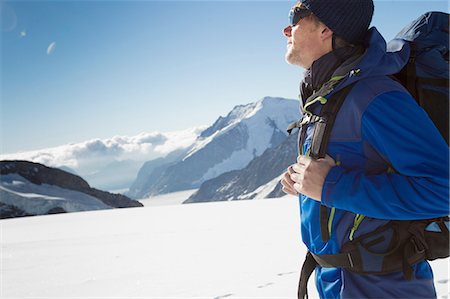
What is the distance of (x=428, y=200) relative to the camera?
1.48 metres

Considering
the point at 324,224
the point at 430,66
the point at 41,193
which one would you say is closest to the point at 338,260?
the point at 324,224

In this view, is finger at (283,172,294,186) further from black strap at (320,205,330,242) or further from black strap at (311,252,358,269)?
black strap at (311,252,358,269)

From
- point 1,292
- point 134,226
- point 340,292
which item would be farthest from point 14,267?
point 340,292

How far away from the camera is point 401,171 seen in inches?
59.3

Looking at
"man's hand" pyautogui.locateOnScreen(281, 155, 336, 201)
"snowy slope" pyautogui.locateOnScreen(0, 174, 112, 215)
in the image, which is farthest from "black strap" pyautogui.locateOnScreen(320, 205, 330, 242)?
"snowy slope" pyautogui.locateOnScreen(0, 174, 112, 215)

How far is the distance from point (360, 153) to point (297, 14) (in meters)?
0.91

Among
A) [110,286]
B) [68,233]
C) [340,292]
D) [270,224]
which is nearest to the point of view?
[340,292]

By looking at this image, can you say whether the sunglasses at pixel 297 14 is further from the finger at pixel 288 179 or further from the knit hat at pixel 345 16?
the finger at pixel 288 179

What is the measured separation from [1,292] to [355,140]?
19.8 ft

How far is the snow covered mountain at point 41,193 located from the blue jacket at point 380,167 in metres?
40.1

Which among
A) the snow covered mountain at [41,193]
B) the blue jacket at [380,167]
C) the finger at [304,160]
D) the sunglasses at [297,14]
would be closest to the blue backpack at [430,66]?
the blue jacket at [380,167]

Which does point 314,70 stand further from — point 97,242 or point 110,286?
point 97,242

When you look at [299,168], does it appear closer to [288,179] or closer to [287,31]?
[288,179]

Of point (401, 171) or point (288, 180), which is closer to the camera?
point (401, 171)
